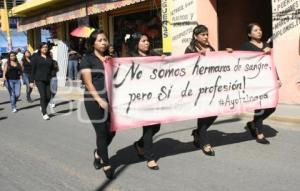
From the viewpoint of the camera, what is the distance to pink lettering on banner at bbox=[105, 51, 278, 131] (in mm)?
6387

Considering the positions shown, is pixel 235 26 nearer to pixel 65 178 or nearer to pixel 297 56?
pixel 297 56

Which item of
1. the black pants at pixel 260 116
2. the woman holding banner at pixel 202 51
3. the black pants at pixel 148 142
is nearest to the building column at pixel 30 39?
the black pants at pixel 260 116

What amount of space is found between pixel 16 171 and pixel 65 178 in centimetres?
88

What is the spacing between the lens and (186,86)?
22.8ft

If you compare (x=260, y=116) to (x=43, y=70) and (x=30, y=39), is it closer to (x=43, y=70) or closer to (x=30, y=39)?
(x=43, y=70)

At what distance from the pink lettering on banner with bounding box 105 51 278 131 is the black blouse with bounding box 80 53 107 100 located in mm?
100

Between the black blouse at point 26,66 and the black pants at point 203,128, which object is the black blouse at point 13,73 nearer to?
the black blouse at point 26,66

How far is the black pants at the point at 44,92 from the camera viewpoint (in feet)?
39.3

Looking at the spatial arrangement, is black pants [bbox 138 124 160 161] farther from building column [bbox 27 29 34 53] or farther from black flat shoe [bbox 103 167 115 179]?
building column [bbox 27 29 34 53]

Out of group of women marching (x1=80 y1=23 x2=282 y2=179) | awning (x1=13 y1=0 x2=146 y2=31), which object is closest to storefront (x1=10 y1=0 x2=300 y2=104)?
awning (x1=13 y1=0 x2=146 y2=31)

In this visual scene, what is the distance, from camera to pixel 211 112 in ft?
23.4

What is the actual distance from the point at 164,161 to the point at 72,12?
49.3 feet

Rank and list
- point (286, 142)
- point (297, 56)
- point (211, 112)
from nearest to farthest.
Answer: point (211, 112)
point (286, 142)
point (297, 56)

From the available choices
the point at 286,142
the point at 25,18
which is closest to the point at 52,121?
the point at 286,142
